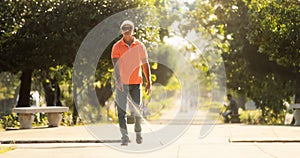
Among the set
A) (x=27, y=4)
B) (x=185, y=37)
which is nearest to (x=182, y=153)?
(x=27, y=4)

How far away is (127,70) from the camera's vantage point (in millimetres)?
9391

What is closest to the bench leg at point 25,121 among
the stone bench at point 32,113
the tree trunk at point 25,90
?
the stone bench at point 32,113

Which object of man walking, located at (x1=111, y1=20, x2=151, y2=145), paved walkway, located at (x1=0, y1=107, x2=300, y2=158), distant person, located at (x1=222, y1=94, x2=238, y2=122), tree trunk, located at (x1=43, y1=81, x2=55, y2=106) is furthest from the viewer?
tree trunk, located at (x1=43, y1=81, x2=55, y2=106)

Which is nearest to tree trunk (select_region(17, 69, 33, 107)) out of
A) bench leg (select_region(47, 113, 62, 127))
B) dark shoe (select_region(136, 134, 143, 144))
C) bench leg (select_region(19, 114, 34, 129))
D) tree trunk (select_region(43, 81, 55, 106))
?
bench leg (select_region(47, 113, 62, 127))

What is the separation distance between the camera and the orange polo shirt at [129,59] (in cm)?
935

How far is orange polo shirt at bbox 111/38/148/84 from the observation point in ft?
30.7

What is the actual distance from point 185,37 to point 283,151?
3377 cm

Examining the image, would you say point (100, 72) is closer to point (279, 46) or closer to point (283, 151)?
point (279, 46)

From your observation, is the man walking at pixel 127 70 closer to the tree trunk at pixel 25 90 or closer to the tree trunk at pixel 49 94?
the tree trunk at pixel 25 90

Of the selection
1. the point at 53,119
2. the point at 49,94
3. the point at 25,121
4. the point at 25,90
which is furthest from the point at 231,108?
the point at 25,121

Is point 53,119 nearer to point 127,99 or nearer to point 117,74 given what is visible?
point 127,99

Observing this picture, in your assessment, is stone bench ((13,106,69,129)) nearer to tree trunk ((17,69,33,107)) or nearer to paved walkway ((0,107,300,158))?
paved walkway ((0,107,300,158))

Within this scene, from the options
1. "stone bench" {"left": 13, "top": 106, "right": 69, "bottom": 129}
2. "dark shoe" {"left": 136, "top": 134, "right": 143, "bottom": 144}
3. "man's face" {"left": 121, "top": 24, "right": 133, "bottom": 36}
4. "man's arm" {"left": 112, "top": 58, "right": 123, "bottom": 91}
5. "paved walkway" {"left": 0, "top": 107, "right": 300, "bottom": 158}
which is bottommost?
"paved walkway" {"left": 0, "top": 107, "right": 300, "bottom": 158}

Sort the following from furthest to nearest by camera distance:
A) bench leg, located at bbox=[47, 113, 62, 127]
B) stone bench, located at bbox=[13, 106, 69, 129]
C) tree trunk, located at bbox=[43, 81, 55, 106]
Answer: tree trunk, located at bbox=[43, 81, 55, 106] → bench leg, located at bbox=[47, 113, 62, 127] → stone bench, located at bbox=[13, 106, 69, 129]
